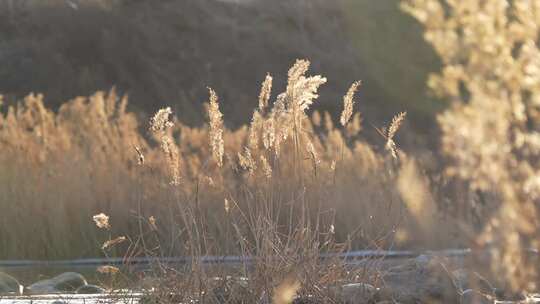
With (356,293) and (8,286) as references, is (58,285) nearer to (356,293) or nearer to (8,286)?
(8,286)

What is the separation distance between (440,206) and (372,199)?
99 centimetres

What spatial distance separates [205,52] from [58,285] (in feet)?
57.2

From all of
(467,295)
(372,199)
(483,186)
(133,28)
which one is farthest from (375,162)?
(133,28)

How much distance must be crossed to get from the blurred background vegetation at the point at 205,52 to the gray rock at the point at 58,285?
1216 cm

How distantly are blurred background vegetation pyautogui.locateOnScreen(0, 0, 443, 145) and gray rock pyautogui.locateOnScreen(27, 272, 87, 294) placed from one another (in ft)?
39.9

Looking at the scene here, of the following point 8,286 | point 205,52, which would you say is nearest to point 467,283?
point 8,286

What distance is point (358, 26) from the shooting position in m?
26.2

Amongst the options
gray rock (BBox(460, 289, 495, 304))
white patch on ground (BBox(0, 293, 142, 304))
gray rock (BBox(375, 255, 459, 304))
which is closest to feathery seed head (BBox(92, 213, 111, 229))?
white patch on ground (BBox(0, 293, 142, 304))

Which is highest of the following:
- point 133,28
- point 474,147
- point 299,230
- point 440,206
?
point 133,28

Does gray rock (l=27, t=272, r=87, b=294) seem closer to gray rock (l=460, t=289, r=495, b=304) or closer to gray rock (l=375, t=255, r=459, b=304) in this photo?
gray rock (l=375, t=255, r=459, b=304)

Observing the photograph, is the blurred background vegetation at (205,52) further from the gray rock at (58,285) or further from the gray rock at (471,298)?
the gray rock at (471,298)

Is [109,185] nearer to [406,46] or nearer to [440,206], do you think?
[440,206]

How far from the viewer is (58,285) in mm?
5559

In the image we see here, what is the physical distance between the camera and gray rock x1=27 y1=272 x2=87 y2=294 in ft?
17.8
